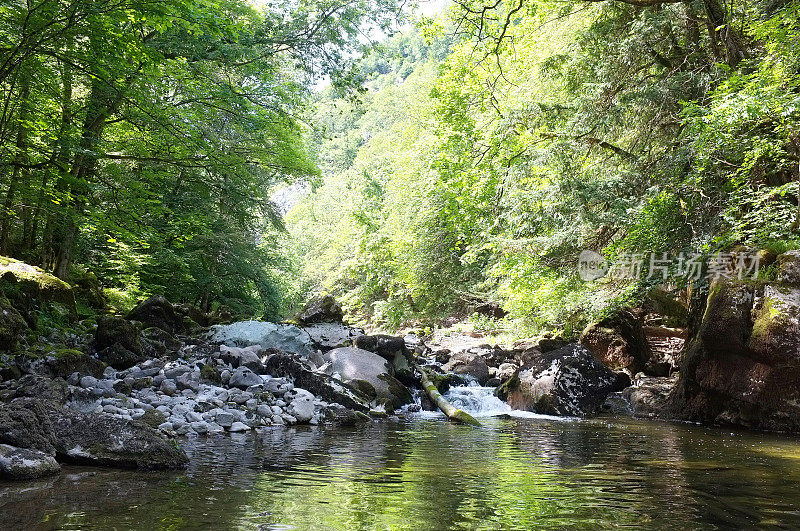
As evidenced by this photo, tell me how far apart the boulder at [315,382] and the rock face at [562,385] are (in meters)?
3.35

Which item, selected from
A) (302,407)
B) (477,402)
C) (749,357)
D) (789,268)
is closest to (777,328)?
(749,357)

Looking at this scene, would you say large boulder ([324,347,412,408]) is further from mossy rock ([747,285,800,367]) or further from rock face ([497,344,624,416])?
mossy rock ([747,285,800,367])

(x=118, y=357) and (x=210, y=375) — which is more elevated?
(x=118, y=357)

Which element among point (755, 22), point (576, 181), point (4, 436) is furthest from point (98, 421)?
point (755, 22)

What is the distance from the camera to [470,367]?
1439 cm

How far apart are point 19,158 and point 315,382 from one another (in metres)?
6.12

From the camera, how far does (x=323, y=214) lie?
5269 cm

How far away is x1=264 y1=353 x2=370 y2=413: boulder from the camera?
31.8 ft

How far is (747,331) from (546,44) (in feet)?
31.5

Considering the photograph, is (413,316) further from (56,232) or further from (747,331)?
(747,331)

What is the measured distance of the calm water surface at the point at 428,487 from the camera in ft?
11.3

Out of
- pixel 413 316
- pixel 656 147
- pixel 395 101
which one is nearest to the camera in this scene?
pixel 656 147

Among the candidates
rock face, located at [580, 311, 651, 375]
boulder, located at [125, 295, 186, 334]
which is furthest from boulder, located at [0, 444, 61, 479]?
rock face, located at [580, 311, 651, 375]

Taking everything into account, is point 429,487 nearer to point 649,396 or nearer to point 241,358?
point 241,358
